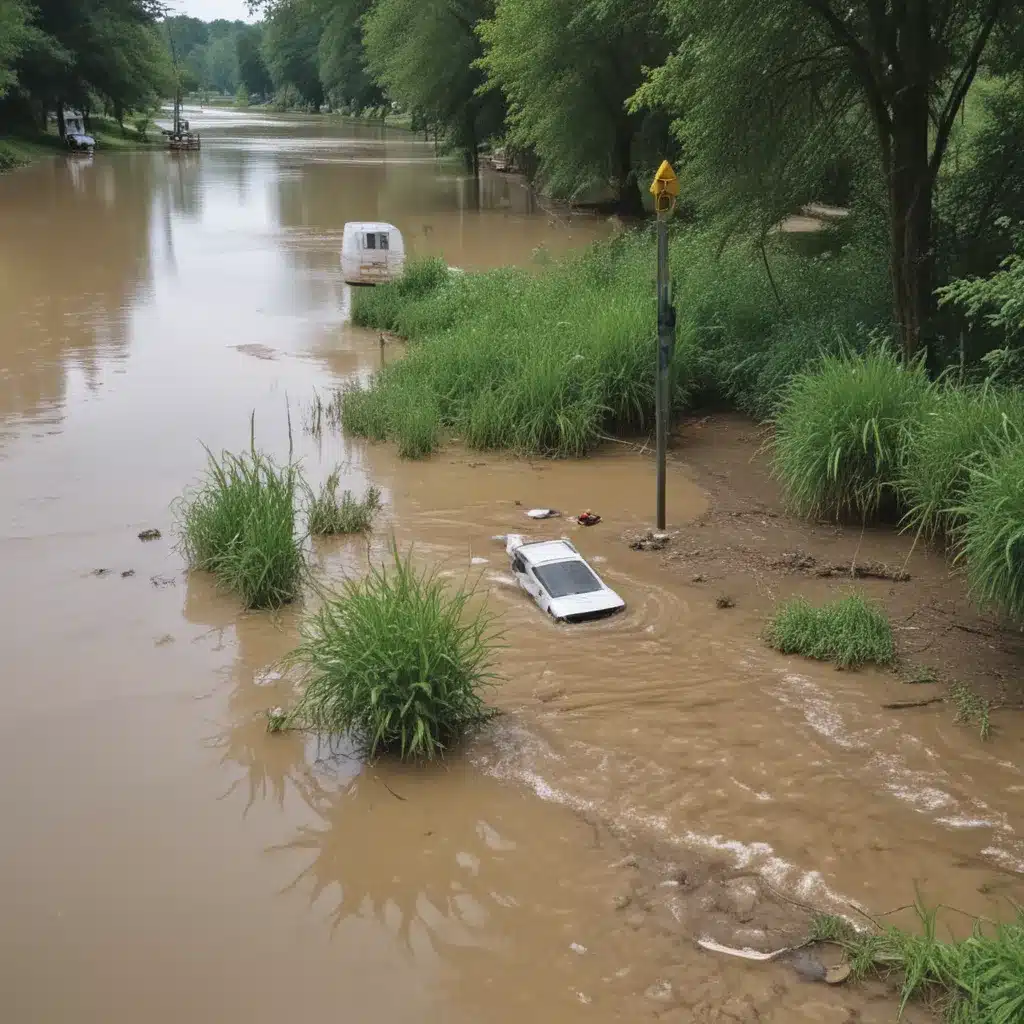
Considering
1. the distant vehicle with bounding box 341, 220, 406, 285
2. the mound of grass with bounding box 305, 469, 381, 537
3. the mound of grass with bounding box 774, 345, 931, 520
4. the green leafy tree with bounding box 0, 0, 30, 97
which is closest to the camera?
the mound of grass with bounding box 774, 345, 931, 520

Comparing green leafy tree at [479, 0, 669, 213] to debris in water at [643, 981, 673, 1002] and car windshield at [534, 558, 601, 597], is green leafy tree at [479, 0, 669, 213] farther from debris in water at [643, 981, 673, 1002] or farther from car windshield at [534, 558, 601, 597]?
debris in water at [643, 981, 673, 1002]

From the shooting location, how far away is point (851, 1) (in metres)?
10.9

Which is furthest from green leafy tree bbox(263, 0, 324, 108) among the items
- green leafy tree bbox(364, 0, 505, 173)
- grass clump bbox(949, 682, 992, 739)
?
grass clump bbox(949, 682, 992, 739)

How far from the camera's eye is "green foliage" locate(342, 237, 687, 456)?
11.0 meters

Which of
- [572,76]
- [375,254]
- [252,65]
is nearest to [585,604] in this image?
[375,254]

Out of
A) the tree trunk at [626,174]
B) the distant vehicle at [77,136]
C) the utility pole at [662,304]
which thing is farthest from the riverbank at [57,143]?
the utility pole at [662,304]

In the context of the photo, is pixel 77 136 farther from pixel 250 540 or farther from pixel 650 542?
pixel 650 542

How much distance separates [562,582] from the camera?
7473mm

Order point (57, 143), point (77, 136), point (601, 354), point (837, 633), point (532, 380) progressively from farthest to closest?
point (57, 143) → point (77, 136) → point (601, 354) → point (532, 380) → point (837, 633)

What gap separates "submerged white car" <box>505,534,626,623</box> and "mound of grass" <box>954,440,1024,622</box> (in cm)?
215

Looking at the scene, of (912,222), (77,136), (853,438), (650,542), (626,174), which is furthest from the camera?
(77,136)

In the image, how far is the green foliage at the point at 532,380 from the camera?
11.0 m

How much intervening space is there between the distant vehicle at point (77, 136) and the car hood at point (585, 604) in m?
52.4

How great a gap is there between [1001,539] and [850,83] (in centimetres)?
722
